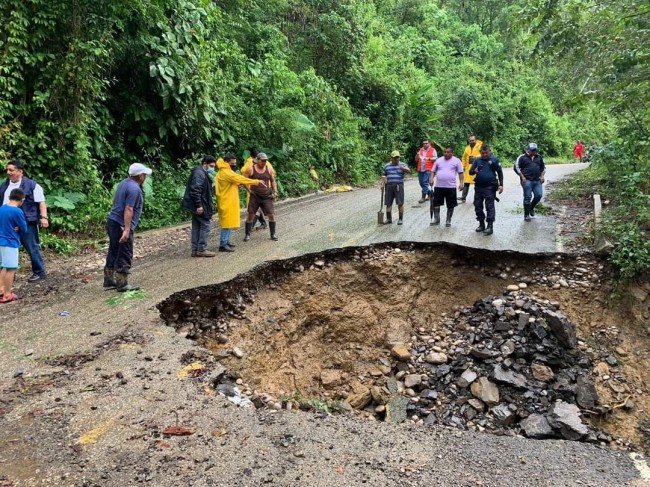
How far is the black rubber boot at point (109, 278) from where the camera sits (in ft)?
20.8

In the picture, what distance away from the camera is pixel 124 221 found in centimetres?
589

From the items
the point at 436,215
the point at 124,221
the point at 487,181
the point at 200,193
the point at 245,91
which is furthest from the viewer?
the point at 245,91

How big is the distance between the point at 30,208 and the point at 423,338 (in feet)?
20.6

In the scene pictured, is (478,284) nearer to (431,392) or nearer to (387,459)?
(431,392)

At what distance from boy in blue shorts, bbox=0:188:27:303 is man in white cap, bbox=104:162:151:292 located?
119 centimetres

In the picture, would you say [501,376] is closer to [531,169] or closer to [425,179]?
[531,169]

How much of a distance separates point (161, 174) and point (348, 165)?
7.80 m

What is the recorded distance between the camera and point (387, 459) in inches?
132

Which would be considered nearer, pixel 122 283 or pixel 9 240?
pixel 9 240

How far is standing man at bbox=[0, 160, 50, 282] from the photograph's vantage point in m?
6.50

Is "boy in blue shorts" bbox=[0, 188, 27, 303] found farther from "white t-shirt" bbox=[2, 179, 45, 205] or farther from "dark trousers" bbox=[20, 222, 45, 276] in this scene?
"dark trousers" bbox=[20, 222, 45, 276]

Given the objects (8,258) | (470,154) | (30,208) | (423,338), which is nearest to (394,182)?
(470,154)

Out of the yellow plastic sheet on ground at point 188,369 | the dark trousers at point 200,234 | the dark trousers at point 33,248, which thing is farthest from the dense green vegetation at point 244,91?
the yellow plastic sheet on ground at point 188,369

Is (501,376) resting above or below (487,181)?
below
